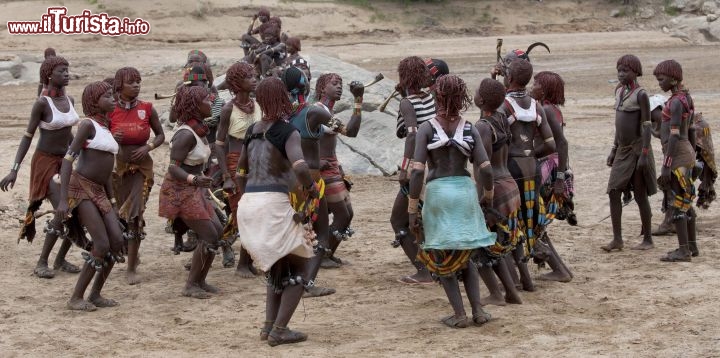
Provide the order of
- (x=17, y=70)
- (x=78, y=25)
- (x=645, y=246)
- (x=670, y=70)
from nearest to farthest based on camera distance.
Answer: (x=670, y=70) < (x=645, y=246) < (x=17, y=70) < (x=78, y=25)

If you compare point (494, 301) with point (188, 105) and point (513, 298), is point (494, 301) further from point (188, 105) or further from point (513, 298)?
point (188, 105)

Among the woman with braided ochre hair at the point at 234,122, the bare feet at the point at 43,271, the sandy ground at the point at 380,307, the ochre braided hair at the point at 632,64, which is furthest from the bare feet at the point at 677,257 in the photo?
the bare feet at the point at 43,271

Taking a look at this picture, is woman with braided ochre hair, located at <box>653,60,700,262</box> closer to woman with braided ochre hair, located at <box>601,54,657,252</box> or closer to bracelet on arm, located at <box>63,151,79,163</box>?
woman with braided ochre hair, located at <box>601,54,657,252</box>

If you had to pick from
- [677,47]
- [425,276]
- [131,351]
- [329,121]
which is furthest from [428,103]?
[677,47]

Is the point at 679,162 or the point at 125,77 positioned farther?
the point at 679,162

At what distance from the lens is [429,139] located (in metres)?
7.75

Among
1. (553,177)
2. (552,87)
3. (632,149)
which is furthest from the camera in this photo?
(632,149)

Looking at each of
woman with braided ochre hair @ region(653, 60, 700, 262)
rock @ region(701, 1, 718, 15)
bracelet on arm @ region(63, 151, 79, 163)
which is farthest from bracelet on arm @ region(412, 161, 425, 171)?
rock @ region(701, 1, 718, 15)

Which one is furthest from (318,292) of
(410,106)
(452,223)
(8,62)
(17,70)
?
(8,62)

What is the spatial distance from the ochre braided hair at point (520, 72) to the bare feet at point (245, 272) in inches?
113

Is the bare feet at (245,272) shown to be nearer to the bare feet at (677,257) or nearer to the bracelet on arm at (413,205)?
the bracelet on arm at (413,205)

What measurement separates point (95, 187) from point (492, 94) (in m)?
3.05

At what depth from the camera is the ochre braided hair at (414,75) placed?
9.03 m

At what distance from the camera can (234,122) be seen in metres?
9.42
